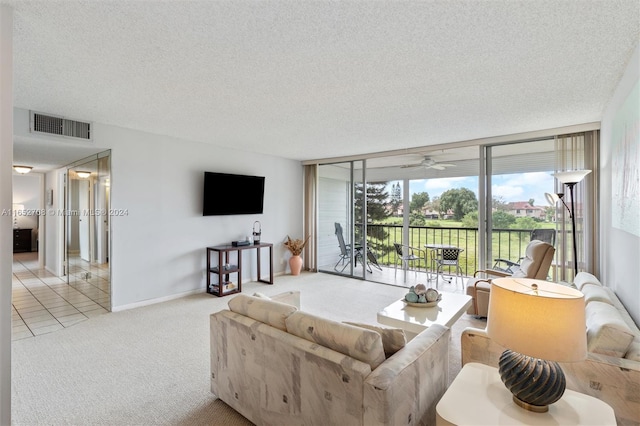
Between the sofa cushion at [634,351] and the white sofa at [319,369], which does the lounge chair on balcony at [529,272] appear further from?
the white sofa at [319,369]

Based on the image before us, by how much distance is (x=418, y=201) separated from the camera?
21.9ft

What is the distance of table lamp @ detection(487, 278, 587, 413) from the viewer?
1.16 m

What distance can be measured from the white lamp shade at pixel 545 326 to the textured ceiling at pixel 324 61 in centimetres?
148

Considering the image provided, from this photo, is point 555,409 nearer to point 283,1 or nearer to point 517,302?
point 517,302

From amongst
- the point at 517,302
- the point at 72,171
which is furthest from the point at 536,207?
the point at 72,171

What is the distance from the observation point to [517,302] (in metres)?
1.24

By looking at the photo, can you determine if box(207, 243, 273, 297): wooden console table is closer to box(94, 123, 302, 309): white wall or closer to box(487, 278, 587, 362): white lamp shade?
box(94, 123, 302, 309): white wall

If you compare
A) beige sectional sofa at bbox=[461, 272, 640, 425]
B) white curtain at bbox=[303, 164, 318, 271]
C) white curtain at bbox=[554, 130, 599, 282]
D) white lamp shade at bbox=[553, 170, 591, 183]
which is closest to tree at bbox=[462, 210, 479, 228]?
white curtain at bbox=[554, 130, 599, 282]

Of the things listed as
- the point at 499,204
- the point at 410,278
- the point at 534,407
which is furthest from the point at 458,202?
the point at 534,407

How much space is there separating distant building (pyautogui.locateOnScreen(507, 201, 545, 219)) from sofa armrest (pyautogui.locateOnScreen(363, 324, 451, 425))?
344cm

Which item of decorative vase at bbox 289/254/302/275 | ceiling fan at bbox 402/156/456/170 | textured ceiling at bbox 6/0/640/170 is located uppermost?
textured ceiling at bbox 6/0/640/170

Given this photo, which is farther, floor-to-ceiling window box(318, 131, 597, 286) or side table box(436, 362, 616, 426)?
floor-to-ceiling window box(318, 131, 597, 286)

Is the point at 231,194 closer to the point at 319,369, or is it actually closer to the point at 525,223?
the point at 319,369

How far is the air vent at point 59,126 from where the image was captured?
133 inches
